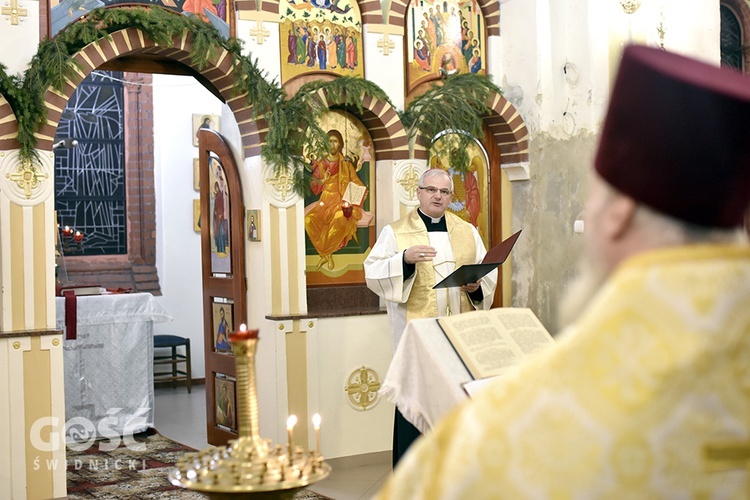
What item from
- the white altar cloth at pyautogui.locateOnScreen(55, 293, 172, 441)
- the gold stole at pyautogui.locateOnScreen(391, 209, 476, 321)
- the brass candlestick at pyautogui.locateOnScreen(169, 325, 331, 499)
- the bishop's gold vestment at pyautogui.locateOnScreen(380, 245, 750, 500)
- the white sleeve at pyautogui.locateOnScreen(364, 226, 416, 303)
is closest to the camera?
the bishop's gold vestment at pyautogui.locateOnScreen(380, 245, 750, 500)

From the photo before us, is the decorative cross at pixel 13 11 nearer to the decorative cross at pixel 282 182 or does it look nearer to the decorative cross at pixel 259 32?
the decorative cross at pixel 259 32

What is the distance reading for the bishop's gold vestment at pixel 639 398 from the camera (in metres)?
1.20

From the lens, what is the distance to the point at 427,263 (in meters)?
6.62

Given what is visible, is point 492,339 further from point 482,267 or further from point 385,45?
point 385,45

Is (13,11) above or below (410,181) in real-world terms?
above

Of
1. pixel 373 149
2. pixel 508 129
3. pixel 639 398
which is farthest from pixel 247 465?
pixel 508 129

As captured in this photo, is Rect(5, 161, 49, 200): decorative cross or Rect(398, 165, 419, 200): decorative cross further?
Rect(398, 165, 419, 200): decorative cross

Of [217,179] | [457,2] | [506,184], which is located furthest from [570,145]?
[217,179]

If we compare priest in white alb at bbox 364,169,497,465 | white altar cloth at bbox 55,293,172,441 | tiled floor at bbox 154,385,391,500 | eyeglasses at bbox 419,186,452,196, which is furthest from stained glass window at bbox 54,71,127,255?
eyeglasses at bbox 419,186,452,196

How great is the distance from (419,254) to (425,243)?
757 mm

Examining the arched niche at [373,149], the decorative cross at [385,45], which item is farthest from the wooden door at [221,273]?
the decorative cross at [385,45]

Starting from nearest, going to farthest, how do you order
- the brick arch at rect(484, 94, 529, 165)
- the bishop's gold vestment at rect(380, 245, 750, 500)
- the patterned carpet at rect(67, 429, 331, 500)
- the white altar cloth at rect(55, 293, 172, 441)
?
the bishop's gold vestment at rect(380, 245, 750, 500), the patterned carpet at rect(67, 429, 331, 500), the brick arch at rect(484, 94, 529, 165), the white altar cloth at rect(55, 293, 172, 441)

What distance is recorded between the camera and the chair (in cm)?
1149

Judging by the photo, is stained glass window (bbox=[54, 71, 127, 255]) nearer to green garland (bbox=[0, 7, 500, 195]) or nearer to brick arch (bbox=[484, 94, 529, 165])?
green garland (bbox=[0, 7, 500, 195])
